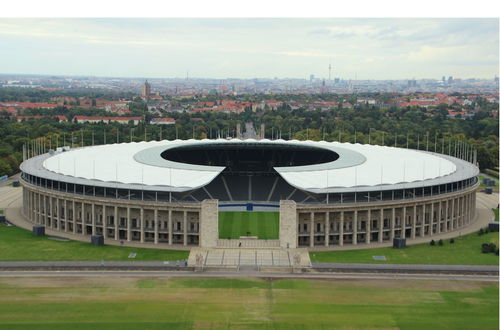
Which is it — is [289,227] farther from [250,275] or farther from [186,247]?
[186,247]

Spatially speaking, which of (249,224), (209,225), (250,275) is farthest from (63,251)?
(249,224)

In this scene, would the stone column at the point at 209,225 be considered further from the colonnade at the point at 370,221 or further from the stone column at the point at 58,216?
the stone column at the point at 58,216

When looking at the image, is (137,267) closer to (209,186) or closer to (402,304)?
(402,304)

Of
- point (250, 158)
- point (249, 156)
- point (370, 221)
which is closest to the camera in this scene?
point (370, 221)

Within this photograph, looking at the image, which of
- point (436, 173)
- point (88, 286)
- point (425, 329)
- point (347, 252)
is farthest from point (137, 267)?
point (436, 173)

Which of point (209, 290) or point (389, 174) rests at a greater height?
point (389, 174)

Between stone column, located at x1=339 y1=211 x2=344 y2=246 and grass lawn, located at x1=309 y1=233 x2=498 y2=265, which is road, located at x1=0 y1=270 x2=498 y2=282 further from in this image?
stone column, located at x1=339 y1=211 x2=344 y2=246
